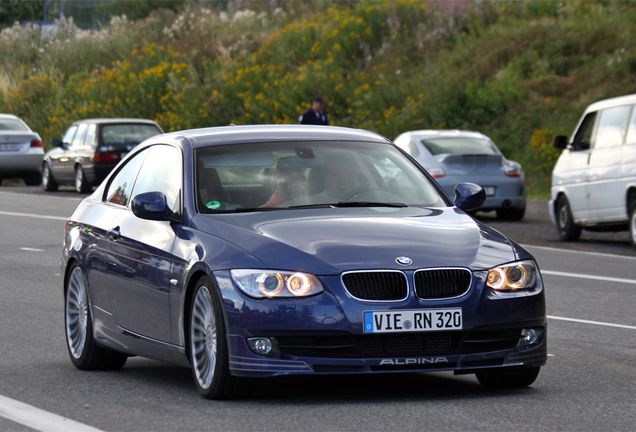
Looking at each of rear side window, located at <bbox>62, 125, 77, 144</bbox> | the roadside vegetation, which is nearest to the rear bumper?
rear side window, located at <bbox>62, 125, 77, 144</bbox>

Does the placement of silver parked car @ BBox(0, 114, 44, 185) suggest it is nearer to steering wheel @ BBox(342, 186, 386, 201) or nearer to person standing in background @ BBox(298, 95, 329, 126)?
person standing in background @ BBox(298, 95, 329, 126)

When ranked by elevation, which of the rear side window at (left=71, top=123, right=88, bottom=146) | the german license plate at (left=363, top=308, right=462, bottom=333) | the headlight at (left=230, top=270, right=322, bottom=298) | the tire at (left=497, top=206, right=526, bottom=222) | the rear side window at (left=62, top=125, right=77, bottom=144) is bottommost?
the rear side window at (left=62, top=125, right=77, bottom=144)

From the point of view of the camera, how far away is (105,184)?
27.5 feet

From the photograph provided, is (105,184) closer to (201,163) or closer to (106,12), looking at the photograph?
(201,163)

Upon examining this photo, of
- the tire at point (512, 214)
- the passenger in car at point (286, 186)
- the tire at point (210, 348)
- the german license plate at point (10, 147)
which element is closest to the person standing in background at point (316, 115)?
the tire at point (512, 214)

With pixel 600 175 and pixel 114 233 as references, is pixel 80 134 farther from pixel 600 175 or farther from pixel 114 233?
pixel 114 233

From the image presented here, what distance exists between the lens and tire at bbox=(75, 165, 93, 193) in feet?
91.8

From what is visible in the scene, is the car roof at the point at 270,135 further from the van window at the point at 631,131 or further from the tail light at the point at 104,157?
the tail light at the point at 104,157

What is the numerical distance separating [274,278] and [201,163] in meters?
1.41

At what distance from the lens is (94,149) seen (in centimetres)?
2752

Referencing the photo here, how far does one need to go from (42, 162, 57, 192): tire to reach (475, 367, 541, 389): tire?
2391 centimetres

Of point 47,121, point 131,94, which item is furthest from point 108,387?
point 47,121

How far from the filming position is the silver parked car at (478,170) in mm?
20344

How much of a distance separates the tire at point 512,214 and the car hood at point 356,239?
14.3m
